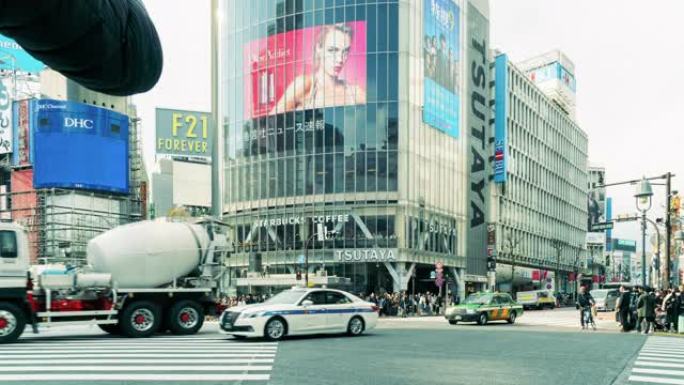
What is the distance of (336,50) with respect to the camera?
58875mm

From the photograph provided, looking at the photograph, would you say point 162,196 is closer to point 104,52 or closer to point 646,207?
point 646,207

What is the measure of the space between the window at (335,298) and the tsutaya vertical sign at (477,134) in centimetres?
4809

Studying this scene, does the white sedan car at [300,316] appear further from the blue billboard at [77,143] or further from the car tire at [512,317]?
the blue billboard at [77,143]

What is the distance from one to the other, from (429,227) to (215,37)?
46663mm

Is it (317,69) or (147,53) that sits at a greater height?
(317,69)

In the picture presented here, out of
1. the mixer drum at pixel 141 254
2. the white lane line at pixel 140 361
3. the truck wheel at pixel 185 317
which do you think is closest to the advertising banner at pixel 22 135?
the mixer drum at pixel 141 254

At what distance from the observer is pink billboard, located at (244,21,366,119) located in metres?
58.4

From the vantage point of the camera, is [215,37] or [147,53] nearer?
[147,53]

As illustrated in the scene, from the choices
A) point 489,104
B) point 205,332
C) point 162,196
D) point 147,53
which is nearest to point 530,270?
point 489,104

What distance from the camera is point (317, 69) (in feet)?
195

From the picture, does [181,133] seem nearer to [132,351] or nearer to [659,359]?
[132,351]

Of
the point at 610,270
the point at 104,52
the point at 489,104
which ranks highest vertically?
the point at 489,104

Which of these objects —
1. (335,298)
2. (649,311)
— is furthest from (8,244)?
(649,311)

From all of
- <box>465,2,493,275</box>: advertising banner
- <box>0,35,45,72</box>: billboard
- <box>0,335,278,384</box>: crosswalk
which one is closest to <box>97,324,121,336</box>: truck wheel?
<box>0,335,278,384</box>: crosswalk
